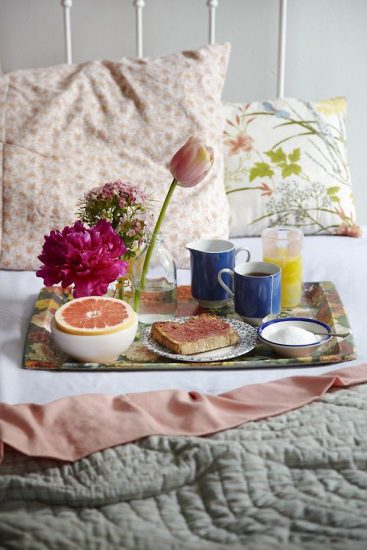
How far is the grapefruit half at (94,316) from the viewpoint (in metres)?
1.32

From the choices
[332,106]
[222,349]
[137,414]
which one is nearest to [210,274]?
[222,349]

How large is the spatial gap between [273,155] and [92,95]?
0.51 meters

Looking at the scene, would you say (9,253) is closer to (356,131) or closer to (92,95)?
(92,95)

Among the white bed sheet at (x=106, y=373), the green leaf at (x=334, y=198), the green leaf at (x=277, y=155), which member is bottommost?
the white bed sheet at (x=106, y=373)

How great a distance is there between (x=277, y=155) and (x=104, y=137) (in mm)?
485

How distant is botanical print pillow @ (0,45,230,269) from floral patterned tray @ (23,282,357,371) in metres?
0.32

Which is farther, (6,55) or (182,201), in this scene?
(6,55)

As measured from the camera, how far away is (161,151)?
1.92 m

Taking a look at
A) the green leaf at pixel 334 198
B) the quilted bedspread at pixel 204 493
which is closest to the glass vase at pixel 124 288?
the quilted bedspread at pixel 204 493

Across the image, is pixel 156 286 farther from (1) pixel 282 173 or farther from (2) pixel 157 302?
(1) pixel 282 173

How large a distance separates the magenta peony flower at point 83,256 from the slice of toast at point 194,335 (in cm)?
13

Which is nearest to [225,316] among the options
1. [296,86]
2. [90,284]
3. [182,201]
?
[90,284]

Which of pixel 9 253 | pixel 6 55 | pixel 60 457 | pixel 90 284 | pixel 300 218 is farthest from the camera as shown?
pixel 6 55

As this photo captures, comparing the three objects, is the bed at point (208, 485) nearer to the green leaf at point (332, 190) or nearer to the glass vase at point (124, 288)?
the glass vase at point (124, 288)
